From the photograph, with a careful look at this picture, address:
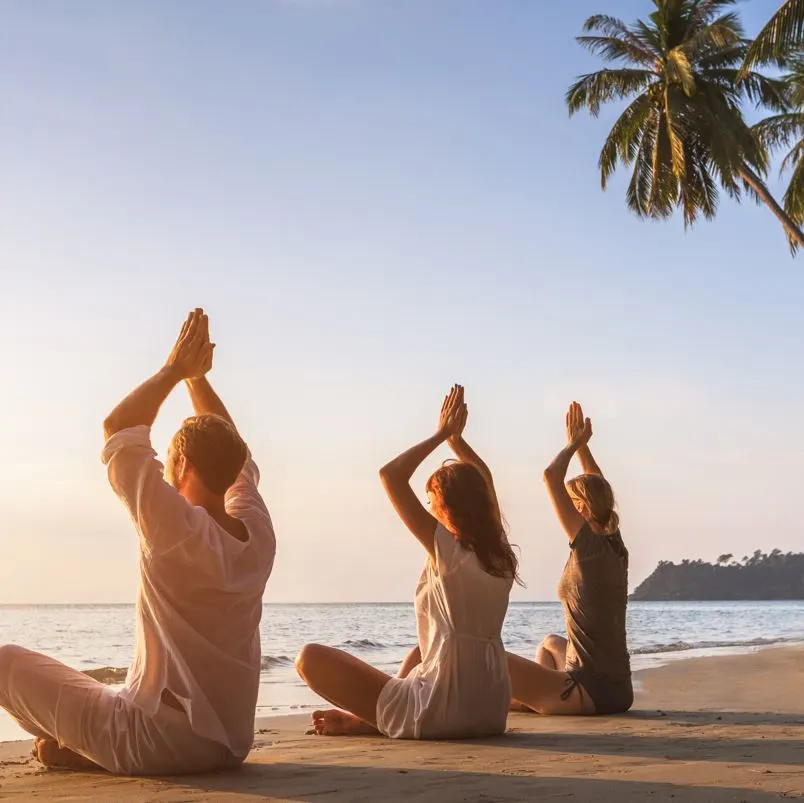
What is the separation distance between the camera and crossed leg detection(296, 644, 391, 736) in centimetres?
512

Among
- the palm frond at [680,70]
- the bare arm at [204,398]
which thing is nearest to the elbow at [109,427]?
the bare arm at [204,398]

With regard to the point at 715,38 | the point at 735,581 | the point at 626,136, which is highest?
the point at 715,38

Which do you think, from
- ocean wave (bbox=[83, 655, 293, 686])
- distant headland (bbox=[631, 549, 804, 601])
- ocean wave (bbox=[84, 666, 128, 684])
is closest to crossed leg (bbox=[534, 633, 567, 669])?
ocean wave (bbox=[83, 655, 293, 686])

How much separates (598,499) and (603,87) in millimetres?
19348

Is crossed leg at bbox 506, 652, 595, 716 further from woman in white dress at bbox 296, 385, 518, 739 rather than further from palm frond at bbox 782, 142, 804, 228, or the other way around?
palm frond at bbox 782, 142, 804, 228

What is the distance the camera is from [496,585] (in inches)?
202

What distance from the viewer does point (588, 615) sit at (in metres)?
6.26

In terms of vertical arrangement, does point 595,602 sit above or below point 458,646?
above

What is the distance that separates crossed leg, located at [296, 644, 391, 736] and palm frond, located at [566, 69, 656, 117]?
2072 centimetres

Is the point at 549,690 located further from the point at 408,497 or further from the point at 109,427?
the point at 109,427

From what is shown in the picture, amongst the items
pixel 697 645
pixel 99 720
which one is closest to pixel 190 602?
pixel 99 720

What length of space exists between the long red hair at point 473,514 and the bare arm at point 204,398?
1.27 meters

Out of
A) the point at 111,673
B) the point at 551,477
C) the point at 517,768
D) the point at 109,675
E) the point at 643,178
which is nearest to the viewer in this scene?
the point at 517,768

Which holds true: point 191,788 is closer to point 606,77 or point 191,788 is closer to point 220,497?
point 220,497
